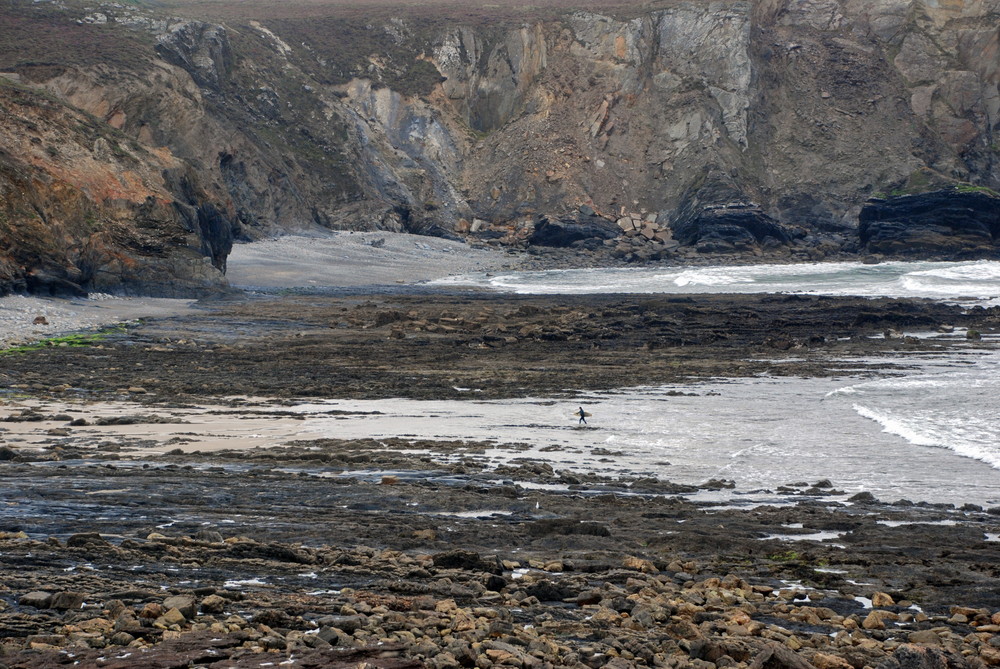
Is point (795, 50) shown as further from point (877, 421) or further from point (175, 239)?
point (877, 421)

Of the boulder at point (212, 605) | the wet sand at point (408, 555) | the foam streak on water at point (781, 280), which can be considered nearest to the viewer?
the wet sand at point (408, 555)

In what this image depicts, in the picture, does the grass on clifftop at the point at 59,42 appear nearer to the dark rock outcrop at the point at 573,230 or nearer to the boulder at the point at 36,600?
the dark rock outcrop at the point at 573,230

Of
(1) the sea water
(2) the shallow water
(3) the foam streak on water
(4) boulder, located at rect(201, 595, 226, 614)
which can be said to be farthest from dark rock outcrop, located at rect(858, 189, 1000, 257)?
(4) boulder, located at rect(201, 595, 226, 614)

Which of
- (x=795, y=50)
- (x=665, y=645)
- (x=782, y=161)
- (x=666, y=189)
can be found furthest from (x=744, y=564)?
(x=795, y=50)

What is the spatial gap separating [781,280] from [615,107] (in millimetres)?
30829

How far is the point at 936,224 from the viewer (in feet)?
199

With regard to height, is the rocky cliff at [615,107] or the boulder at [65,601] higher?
the rocky cliff at [615,107]

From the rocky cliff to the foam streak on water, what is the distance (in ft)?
31.9

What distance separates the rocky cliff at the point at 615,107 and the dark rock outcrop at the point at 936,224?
9.32ft

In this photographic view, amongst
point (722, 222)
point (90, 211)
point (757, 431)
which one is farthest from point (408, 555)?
point (722, 222)

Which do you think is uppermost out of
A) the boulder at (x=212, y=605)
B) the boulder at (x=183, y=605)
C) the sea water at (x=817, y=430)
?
the boulder at (x=183, y=605)

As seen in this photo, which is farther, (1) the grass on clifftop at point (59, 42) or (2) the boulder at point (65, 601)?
(1) the grass on clifftop at point (59, 42)

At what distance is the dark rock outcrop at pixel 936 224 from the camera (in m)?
59.0

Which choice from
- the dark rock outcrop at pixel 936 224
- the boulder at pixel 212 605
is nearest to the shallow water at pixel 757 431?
the boulder at pixel 212 605
